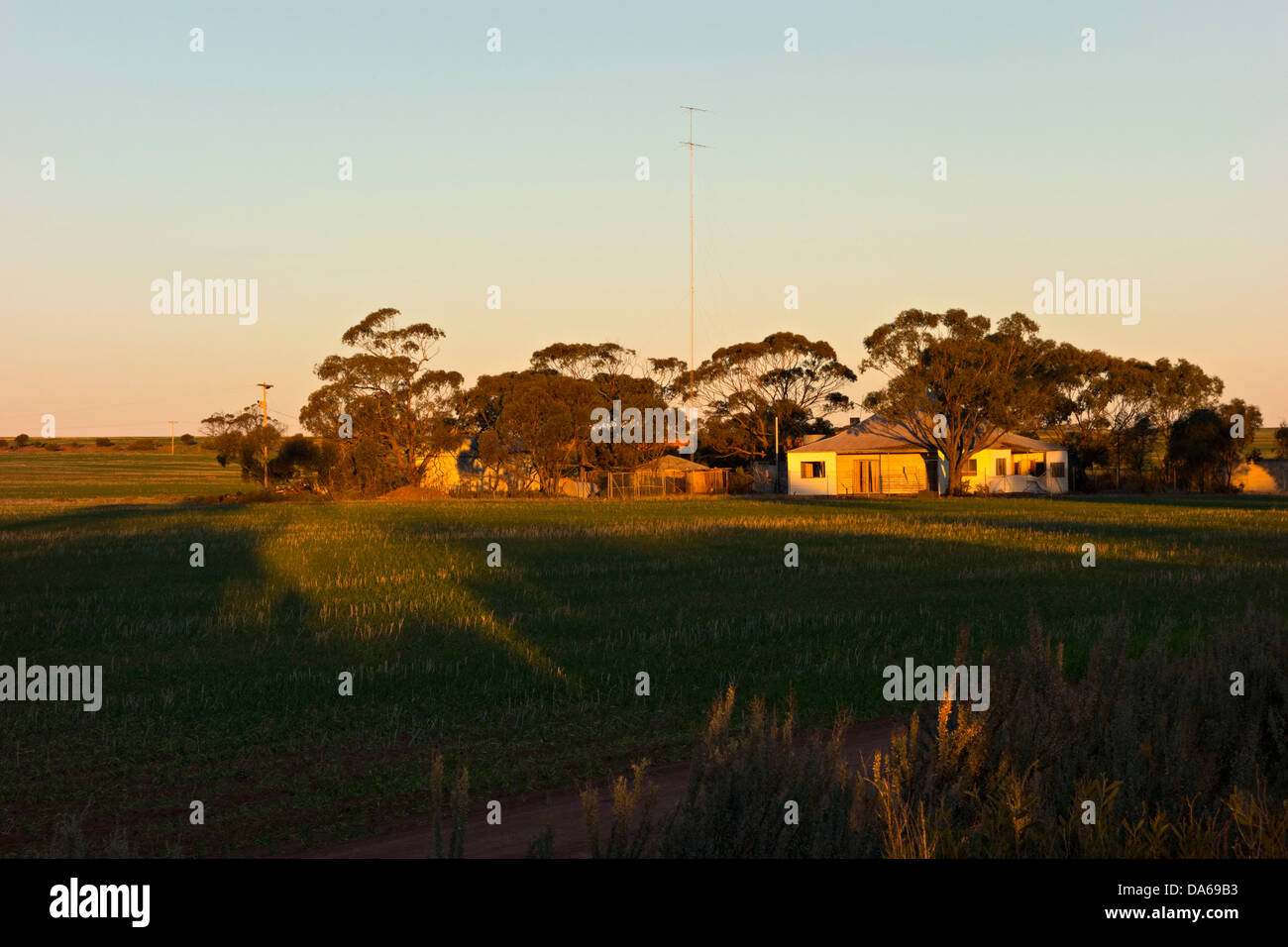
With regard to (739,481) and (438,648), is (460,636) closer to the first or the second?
(438,648)

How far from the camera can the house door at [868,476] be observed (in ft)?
246

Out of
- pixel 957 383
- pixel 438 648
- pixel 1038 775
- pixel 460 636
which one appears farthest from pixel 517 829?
pixel 957 383

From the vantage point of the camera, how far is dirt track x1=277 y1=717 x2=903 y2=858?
22.6 feet

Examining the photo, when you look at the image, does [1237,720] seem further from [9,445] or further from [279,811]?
[9,445]

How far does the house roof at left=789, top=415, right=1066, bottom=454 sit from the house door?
105cm

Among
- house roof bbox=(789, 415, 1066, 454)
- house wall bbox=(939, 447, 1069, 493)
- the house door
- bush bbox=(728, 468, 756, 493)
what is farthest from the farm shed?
house wall bbox=(939, 447, 1069, 493)

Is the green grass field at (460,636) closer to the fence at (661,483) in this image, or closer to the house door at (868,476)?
the fence at (661,483)

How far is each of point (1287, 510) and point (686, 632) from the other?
4207 cm

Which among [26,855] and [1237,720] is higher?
[1237,720]

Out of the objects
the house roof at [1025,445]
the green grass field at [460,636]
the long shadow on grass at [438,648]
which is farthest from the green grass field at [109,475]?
the house roof at [1025,445]

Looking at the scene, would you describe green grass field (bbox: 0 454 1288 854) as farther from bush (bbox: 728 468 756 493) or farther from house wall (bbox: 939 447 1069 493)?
bush (bbox: 728 468 756 493)

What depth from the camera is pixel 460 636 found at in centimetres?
1567

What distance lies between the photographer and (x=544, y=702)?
11.5m
